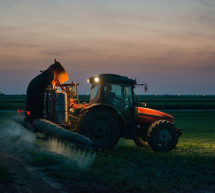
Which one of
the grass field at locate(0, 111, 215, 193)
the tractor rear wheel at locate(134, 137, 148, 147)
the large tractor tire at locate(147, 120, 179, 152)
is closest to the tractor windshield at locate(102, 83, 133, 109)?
the large tractor tire at locate(147, 120, 179, 152)

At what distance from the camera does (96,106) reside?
1260 centimetres

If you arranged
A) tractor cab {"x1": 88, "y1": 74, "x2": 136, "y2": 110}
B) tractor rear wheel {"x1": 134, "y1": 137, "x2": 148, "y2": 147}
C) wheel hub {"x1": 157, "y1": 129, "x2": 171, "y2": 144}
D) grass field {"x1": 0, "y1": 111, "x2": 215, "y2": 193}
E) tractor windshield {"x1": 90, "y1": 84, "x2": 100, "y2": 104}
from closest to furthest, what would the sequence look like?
grass field {"x1": 0, "y1": 111, "x2": 215, "y2": 193}, wheel hub {"x1": 157, "y1": 129, "x2": 171, "y2": 144}, tractor cab {"x1": 88, "y1": 74, "x2": 136, "y2": 110}, tractor windshield {"x1": 90, "y1": 84, "x2": 100, "y2": 104}, tractor rear wheel {"x1": 134, "y1": 137, "x2": 148, "y2": 147}

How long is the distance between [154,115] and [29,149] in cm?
542

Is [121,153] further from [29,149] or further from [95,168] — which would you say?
[29,149]

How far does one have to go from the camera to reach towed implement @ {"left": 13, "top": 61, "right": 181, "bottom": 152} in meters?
12.5

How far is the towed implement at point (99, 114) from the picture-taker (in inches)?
493

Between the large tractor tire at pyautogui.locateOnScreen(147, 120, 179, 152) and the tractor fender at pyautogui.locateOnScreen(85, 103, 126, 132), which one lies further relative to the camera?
the large tractor tire at pyautogui.locateOnScreen(147, 120, 179, 152)

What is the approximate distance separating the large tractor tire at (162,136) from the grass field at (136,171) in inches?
14.4

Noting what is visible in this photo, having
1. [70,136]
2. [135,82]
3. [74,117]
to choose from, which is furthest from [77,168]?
[135,82]

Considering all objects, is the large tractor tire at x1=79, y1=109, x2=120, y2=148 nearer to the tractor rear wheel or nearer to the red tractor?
the red tractor

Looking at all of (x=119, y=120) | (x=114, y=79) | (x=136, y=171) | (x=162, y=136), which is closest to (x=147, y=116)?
(x=162, y=136)

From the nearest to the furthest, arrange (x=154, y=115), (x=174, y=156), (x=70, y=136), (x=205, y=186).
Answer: (x=205, y=186)
(x=70, y=136)
(x=174, y=156)
(x=154, y=115)

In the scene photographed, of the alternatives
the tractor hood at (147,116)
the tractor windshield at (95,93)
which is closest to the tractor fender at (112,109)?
the tractor windshield at (95,93)

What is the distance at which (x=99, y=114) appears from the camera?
41.1 ft
